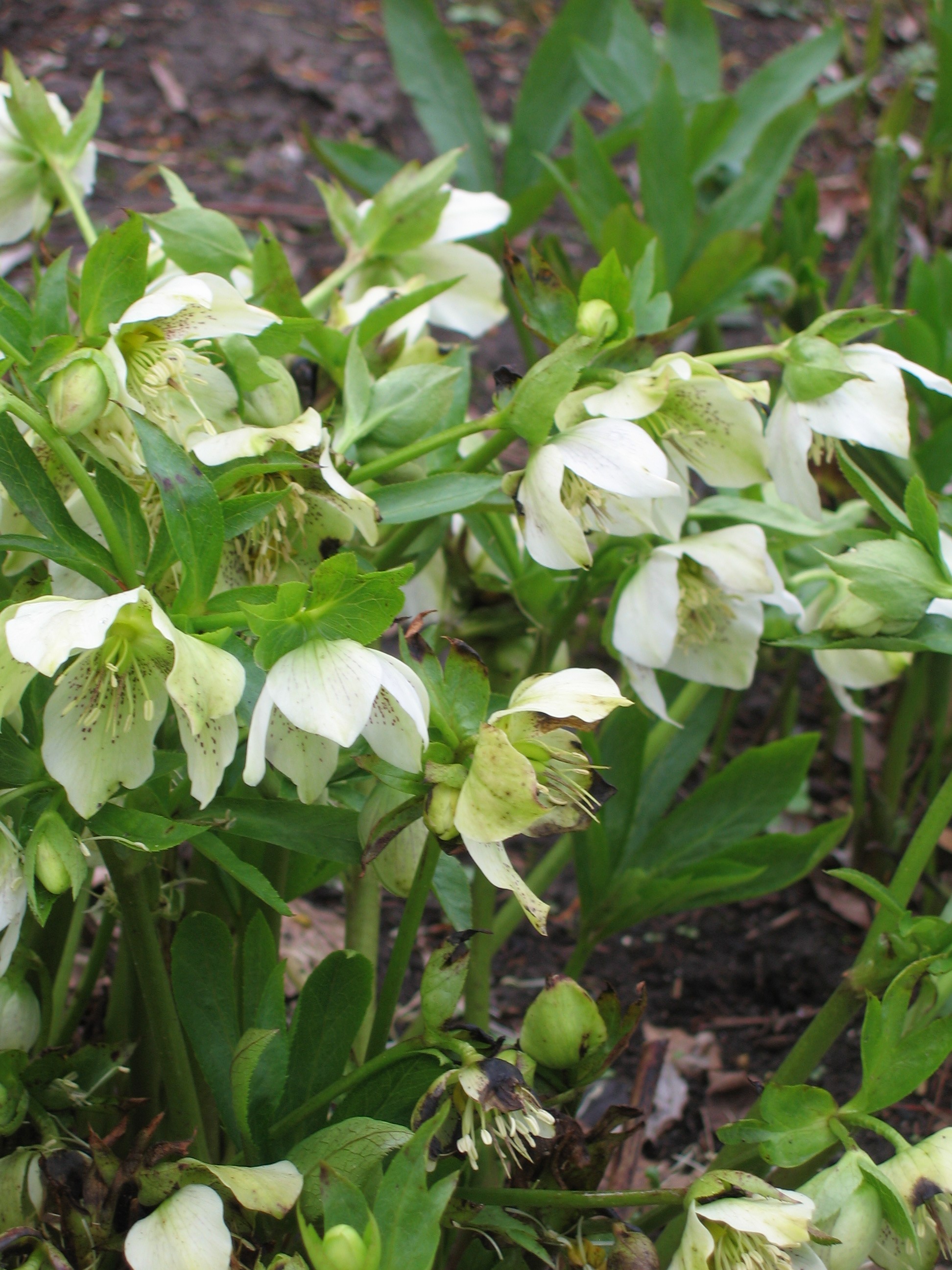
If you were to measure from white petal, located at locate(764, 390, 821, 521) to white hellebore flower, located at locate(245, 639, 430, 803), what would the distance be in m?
0.32

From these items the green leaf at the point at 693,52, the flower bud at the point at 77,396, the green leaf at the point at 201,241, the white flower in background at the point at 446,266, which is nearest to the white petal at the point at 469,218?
the white flower in background at the point at 446,266

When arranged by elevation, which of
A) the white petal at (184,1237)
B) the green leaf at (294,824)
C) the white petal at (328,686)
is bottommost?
the white petal at (184,1237)

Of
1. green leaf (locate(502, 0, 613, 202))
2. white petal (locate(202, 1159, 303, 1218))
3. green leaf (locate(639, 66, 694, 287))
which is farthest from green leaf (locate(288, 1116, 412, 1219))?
green leaf (locate(502, 0, 613, 202))

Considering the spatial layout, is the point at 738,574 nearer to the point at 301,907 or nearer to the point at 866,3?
the point at 301,907

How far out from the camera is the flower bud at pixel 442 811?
54cm

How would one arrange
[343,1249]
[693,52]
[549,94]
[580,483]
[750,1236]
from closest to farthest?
1. [343,1249]
2. [750,1236]
3. [580,483]
4. [549,94]
5. [693,52]

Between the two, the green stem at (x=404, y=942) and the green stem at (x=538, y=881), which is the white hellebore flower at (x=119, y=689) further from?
the green stem at (x=538, y=881)

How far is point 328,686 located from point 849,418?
15.4 inches

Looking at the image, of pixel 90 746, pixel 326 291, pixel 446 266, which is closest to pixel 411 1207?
pixel 90 746

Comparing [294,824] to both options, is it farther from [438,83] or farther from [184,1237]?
[438,83]

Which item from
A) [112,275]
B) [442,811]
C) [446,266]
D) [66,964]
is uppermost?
[112,275]

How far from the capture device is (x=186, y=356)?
0.66m

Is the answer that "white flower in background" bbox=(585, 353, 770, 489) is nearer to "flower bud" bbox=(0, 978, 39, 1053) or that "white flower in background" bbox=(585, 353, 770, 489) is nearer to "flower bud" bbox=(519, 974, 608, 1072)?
"flower bud" bbox=(519, 974, 608, 1072)

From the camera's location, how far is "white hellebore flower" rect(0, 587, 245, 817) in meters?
0.50
